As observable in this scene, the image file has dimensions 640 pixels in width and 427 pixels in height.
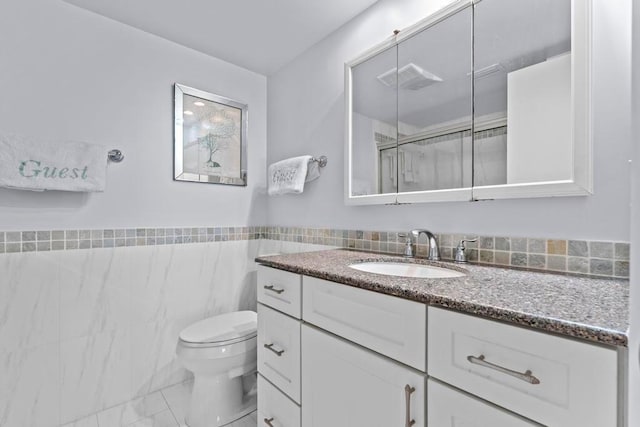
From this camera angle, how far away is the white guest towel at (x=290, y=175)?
6.14 ft

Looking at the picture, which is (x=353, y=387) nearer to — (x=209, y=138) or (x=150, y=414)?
(x=150, y=414)

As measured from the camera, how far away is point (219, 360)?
153 cm

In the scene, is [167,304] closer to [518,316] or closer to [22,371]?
[22,371]

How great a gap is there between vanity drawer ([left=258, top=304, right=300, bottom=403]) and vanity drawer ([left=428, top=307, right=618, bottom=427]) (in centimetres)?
61

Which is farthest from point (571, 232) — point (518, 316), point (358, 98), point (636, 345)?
point (358, 98)

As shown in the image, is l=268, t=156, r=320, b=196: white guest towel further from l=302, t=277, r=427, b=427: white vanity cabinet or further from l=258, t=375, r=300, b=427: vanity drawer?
l=258, t=375, r=300, b=427: vanity drawer

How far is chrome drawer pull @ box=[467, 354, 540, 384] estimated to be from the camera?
0.61 meters

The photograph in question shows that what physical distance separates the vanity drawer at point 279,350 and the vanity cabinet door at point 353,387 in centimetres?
5

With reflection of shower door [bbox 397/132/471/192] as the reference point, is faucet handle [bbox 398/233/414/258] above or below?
below

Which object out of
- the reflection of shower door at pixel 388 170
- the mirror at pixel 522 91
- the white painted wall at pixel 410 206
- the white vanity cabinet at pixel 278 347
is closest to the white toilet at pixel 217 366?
the white vanity cabinet at pixel 278 347

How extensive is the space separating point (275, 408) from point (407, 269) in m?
0.84

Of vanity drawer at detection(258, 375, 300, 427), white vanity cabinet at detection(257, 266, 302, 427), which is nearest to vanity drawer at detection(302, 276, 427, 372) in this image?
white vanity cabinet at detection(257, 266, 302, 427)

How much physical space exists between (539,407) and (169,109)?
7.12 ft

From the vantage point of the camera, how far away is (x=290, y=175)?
193cm
